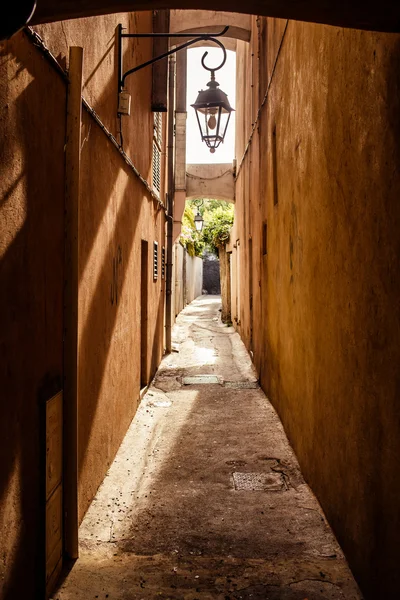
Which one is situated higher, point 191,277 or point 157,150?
point 157,150

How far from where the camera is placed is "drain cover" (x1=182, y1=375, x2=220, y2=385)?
383 inches

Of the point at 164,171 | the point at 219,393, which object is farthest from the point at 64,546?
the point at 164,171

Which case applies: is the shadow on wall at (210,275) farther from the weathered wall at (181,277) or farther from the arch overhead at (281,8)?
the arch overhead at (281,8)

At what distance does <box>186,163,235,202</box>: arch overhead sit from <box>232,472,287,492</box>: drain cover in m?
12.5

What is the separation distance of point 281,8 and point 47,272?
2049 millimetres

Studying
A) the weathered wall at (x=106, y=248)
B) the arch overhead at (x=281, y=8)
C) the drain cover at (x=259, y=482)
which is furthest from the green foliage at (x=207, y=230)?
the arch overhead at (x=281, y=8)

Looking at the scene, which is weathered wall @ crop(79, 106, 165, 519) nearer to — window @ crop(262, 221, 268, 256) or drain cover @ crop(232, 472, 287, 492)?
drain cover @ crop(232, 472, 287, 492)

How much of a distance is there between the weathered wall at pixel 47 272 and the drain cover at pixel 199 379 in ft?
11.3

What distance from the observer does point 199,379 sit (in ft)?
32.7

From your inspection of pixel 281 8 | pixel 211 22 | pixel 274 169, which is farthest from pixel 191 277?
pixel 281 8

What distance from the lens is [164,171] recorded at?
11781 mm

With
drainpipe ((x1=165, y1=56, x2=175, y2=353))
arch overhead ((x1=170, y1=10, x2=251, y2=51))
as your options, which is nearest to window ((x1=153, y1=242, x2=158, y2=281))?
drainpipe ((x1=165, y1=56, x2=175, y2=353))

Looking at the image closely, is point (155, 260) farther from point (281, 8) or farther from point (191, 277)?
point (191, 277)

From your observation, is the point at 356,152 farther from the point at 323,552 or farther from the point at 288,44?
the point at 288,44
